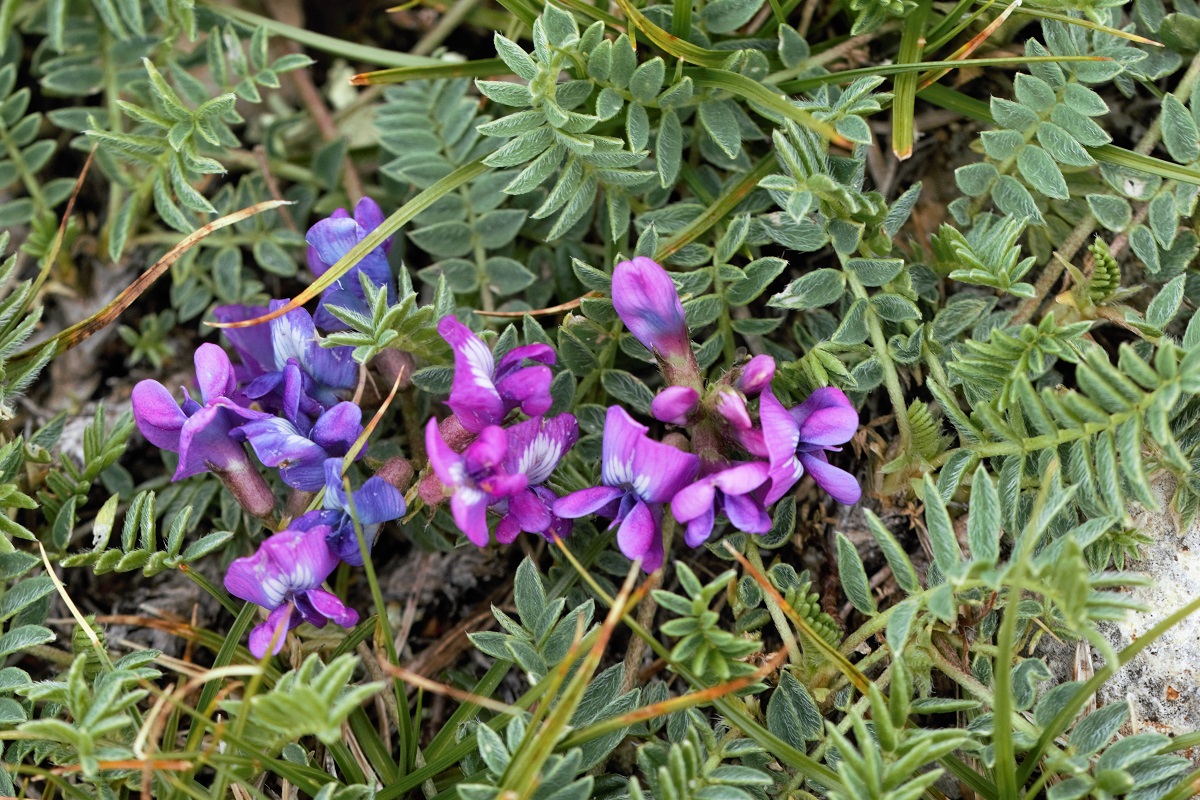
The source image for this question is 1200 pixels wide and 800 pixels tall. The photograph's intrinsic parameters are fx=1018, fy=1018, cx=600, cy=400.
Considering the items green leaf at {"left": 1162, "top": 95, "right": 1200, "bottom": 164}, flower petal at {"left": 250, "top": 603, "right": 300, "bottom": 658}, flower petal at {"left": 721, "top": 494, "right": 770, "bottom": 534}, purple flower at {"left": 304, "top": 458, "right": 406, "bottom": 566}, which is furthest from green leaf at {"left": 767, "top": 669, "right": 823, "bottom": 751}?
green leaf at {"left": 1162, "top": 95, "right": 1200, "bottom": 164}

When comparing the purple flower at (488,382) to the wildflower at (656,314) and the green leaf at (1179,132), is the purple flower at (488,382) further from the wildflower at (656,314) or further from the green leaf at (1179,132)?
the green leaf at (1179,132)

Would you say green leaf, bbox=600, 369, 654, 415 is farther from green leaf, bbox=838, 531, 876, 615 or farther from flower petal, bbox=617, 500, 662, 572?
green leaf, bbox=838, 531, 876, 615

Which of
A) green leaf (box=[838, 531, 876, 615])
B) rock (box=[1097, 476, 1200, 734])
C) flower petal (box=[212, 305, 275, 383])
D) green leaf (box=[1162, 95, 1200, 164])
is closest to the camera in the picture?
green leaf (box=[838, 531, 876, 615])

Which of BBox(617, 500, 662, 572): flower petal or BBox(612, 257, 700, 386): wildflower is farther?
BBox(612, 257, 700, 386): wildflower

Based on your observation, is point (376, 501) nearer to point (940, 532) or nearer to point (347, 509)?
point (347, 509)

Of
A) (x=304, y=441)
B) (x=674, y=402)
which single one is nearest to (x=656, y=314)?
(x=674, y=402)

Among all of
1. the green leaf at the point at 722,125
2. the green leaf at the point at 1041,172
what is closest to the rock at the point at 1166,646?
the green leaf at the point at 1041,172
